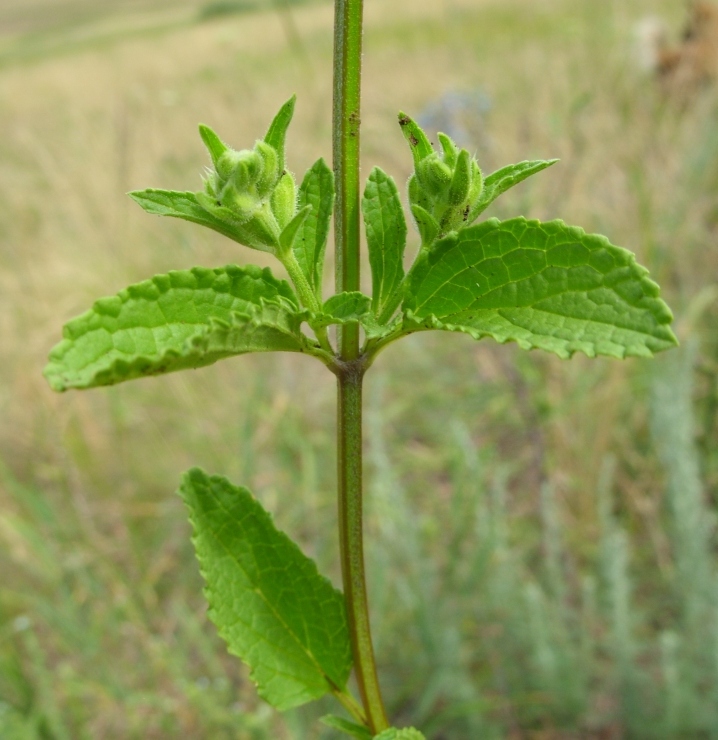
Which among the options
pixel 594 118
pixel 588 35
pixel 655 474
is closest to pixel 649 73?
pixel 588 35

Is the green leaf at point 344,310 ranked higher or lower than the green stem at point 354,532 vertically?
higher

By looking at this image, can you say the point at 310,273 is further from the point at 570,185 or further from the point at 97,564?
the point at 570,185

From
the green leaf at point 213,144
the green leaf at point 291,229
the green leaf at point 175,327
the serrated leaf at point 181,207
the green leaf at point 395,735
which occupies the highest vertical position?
the green leaf at point 213,144

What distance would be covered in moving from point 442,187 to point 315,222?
18 centimetres

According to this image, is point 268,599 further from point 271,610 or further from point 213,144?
point 213,144

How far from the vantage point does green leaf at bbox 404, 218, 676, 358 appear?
0.75 metres

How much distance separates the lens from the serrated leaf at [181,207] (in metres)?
0.84

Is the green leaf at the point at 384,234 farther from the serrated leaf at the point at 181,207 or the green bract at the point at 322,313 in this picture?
the serrated leaf at the point at 181,207

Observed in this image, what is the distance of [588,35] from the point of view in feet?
19.6

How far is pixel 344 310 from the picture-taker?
0.82 m

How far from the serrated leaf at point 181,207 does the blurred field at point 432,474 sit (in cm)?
164

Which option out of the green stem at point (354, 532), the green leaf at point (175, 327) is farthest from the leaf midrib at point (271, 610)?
the green leaf at point (175, 327)

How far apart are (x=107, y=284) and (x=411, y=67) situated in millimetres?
4377

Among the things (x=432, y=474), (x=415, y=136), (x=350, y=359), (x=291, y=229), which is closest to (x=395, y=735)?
(x=350, y=359)
